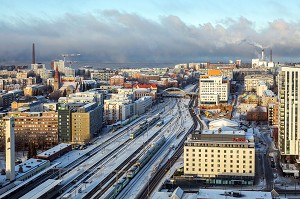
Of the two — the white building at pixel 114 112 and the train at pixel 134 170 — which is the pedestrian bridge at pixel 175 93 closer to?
the white building at pixel 114 112

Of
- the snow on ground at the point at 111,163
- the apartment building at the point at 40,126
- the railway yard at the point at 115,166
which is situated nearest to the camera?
the railway yard at the point at 115,166

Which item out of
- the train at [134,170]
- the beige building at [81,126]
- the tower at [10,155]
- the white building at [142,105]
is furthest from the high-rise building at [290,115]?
the white building at [142,105]

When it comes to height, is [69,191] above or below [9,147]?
below

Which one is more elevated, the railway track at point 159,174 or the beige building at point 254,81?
the beige building at point 254,81

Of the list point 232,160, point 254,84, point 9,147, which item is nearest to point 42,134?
point 9,147

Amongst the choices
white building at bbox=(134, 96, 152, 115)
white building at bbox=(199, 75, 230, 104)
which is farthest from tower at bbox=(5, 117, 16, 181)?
white building at bbox=(199, 75, 230, 104)

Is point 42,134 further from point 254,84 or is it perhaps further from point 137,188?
point 254,84
